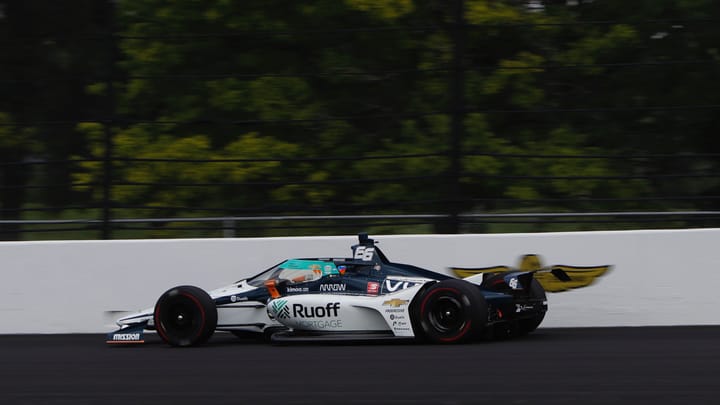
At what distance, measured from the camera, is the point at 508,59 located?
13055mm

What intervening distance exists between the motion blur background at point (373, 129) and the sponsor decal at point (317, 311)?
225cm

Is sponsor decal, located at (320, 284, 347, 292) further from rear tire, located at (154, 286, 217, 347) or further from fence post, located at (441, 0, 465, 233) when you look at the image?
fence post, located at (441, 0, 465, 233)

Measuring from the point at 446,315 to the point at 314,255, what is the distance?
2256 mm

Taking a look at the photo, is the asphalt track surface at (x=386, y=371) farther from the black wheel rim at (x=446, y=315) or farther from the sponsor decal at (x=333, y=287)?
the sponsor decal at (x=333, y=287)

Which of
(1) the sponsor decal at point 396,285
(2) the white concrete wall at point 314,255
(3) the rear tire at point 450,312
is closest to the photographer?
(3) the rear tire at point 450,312

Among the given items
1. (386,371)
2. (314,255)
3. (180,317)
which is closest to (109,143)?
(314,255)

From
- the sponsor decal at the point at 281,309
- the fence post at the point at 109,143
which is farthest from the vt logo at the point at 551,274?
the fence post at the point at 109,143

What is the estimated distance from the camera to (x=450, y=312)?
874 cm

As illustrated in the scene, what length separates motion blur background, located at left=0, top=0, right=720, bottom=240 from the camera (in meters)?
11.4

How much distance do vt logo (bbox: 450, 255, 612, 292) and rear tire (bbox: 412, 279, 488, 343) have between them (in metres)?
1.61

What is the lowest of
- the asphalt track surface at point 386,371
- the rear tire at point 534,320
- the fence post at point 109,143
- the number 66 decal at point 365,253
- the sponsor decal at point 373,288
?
the asphalt track surface at point 386,371

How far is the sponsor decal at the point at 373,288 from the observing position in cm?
909

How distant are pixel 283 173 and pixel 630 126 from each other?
4189 millimetres

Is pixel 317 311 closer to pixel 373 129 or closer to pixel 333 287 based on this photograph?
pixel 333 287
